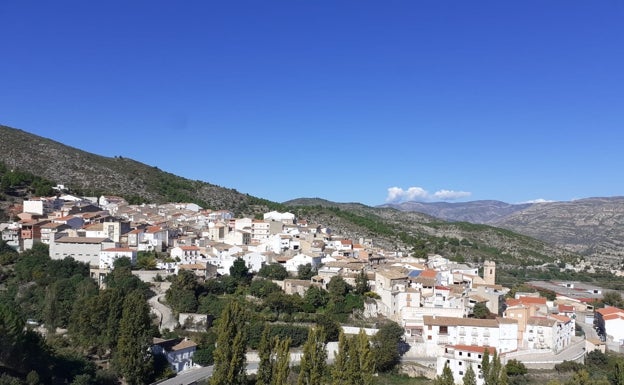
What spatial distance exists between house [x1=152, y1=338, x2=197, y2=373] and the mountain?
125ft

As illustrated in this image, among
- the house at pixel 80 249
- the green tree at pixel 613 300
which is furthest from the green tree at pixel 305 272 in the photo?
the green tree at pixel 613 300

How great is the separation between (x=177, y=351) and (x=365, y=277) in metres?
13.6

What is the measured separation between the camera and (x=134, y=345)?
23.9 metres

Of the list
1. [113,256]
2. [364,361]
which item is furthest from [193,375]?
[113,256]

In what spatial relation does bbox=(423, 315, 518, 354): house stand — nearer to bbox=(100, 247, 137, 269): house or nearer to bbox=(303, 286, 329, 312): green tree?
bbox=(303, 286, 329, 312): green tree

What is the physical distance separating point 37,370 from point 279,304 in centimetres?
1380

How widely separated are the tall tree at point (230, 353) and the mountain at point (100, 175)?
43456 millimetres

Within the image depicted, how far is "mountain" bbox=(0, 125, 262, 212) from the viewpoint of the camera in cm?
6919

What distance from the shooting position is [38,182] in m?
55.3

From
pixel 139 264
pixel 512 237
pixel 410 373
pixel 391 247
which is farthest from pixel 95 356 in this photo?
pixel 512 237

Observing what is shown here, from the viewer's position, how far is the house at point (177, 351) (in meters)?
26.4

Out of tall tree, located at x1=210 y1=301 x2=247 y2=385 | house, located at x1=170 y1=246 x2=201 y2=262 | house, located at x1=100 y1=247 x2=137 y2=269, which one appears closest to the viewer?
tall tree, located at x1=210 y1=301 x2=247 y2=385

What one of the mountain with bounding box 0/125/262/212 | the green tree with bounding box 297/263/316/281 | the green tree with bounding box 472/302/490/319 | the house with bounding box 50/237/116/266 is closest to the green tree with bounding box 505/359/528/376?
the green tree with bounding box 472/302/490/319

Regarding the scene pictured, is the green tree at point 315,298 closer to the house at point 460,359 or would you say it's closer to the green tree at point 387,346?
the green tree at point 387,346
